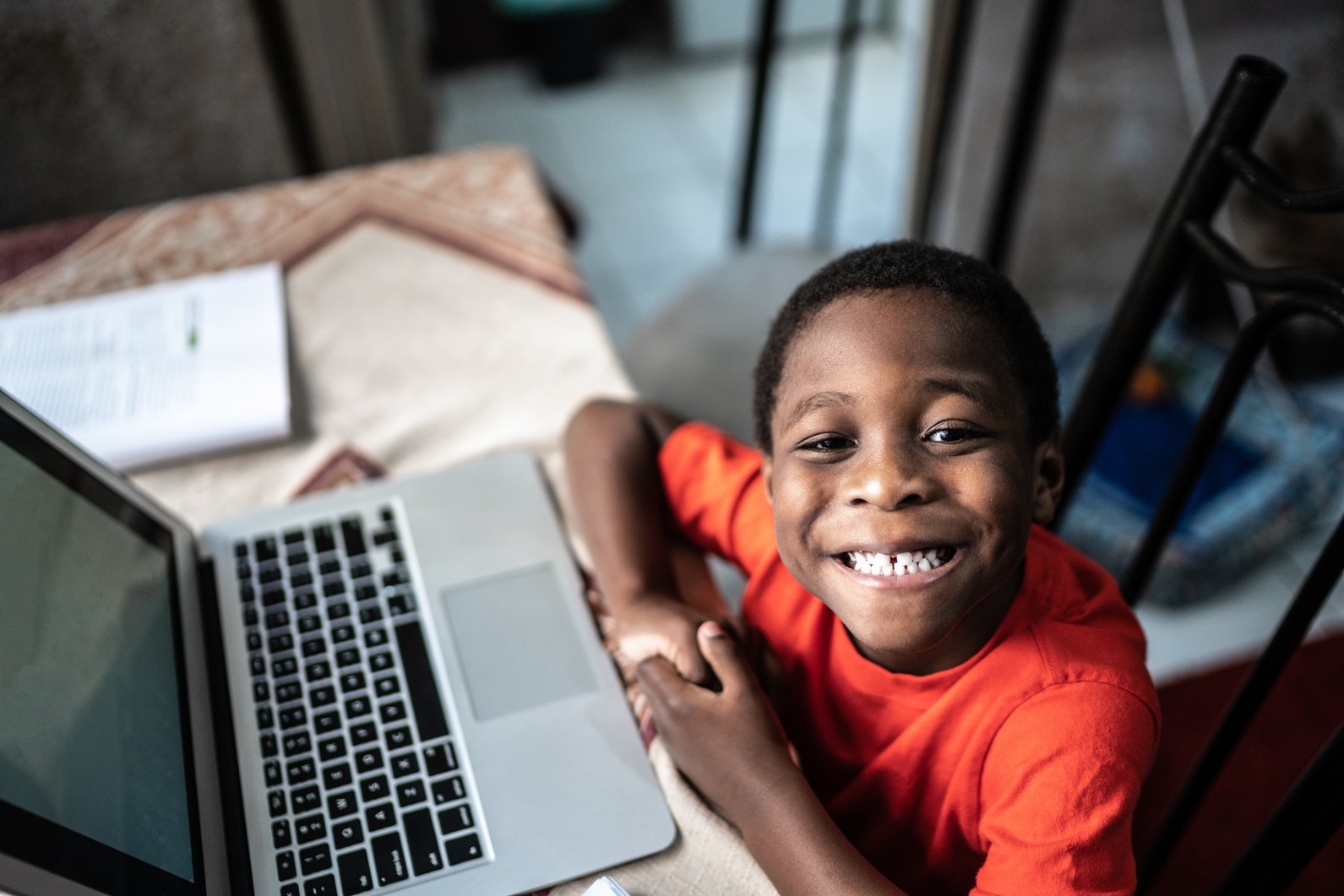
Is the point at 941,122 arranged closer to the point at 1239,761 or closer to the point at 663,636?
the point at 1239,761

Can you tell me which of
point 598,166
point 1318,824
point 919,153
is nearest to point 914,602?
point 1318,824

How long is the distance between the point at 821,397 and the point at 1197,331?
1.80 metres

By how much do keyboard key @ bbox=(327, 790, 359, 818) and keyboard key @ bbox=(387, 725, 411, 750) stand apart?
4cm

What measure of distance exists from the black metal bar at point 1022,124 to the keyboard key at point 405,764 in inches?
46.0

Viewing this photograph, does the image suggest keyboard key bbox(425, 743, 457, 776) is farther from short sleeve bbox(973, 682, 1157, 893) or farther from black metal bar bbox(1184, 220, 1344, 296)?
black metal bar bbox(1184, 220, 1344, 296)

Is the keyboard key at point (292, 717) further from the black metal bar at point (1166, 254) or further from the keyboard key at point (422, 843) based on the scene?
the black metal bar at point (1166, 254)

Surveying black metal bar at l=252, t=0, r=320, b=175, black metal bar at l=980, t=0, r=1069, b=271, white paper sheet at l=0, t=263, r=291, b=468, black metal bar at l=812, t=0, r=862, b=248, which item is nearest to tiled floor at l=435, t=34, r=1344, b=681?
black metal bar at l=812, t=0, r=862, b=248

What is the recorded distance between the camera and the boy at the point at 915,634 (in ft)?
2.05

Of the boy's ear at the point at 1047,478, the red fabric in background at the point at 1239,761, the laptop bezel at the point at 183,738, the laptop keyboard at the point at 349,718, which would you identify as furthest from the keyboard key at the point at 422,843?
the red fabric in background at the point at 1239,761

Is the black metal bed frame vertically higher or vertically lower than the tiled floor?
higher

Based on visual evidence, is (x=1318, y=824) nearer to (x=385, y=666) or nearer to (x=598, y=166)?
(x=385, y=666)

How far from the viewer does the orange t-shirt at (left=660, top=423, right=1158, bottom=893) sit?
609 millimetres

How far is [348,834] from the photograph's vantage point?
651 millimetres

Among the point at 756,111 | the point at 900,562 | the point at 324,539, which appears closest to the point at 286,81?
the point at 756,111
